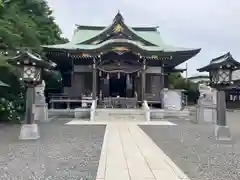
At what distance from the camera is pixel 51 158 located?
22.6ft

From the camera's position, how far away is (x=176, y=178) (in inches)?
206

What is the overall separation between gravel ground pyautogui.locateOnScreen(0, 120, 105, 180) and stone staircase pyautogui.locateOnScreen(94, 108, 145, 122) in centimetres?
705

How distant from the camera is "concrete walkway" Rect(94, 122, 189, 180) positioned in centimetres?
535

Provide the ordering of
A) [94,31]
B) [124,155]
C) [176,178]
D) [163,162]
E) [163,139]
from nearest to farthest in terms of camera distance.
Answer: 1. [176,178]
2. [163,162]
3. [124,155]
4. [163,139]
5. [94,31]

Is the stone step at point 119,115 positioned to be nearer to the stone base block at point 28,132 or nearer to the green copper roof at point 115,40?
the green copper roof at point 115,40

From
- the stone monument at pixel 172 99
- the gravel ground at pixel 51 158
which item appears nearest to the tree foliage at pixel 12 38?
the gravel ground at pixel 51 158

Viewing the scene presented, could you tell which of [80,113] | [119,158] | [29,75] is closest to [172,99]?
[80,113]

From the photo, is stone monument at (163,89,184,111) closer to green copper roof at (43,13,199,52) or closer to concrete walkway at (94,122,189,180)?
green copper roof at (43,13,199,52)

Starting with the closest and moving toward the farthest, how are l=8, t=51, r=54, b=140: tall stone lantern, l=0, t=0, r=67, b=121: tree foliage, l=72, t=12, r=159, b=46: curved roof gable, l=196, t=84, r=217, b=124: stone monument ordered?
l=8, t=51, r=54, b=140: tall stone lantern
l=0, t=0, r=67, b=121: tree foliage
l=196, t=84, r=217, b=124: stone monument
l=72, t=12, r=159, b=46: curved roof gable

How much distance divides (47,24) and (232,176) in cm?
2278

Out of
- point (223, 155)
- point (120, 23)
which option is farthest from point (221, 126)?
point (120, 23)

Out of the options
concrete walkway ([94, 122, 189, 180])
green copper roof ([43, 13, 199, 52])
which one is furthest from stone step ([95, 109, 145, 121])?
concrete walkway ([94, 122, 189, 180])

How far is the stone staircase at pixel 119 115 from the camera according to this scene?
1731 cm

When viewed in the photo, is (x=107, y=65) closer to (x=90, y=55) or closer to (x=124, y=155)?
(x=90, y=55)
